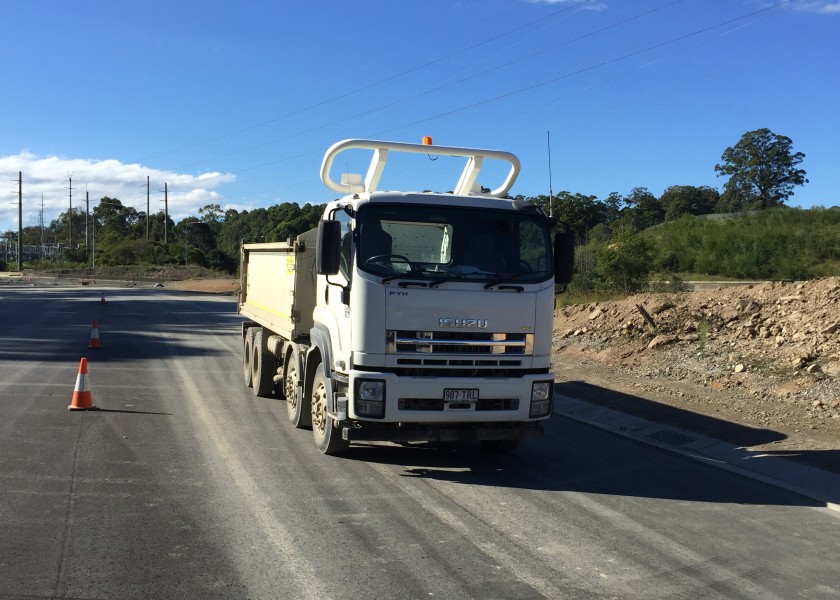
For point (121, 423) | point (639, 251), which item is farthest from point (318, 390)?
point (639, 251)

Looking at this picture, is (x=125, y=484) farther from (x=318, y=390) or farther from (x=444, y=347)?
(x=444, y=347)

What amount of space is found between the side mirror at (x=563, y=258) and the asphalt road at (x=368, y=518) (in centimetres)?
205

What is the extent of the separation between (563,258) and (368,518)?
345cm

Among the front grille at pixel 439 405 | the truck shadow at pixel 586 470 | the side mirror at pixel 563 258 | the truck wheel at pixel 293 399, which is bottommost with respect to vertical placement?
the truck shadow at pixel 586 470

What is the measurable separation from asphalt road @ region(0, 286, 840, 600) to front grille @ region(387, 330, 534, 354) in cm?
128

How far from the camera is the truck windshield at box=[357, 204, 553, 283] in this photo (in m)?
7.70

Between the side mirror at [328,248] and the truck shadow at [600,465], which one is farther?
the side mirror at [328,248]

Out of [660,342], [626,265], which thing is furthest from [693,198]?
[660,342]

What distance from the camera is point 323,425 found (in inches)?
336

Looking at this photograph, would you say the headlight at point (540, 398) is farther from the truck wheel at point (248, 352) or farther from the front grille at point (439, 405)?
the truck wheel at point (248, 352)

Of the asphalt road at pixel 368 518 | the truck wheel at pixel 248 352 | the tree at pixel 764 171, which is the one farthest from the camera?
the tree at pixel 764 171

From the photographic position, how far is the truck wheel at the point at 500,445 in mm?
8820

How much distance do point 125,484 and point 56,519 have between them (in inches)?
41.9

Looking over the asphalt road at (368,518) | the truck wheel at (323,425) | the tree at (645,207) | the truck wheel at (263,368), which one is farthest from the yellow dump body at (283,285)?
the tree at (645,207)
